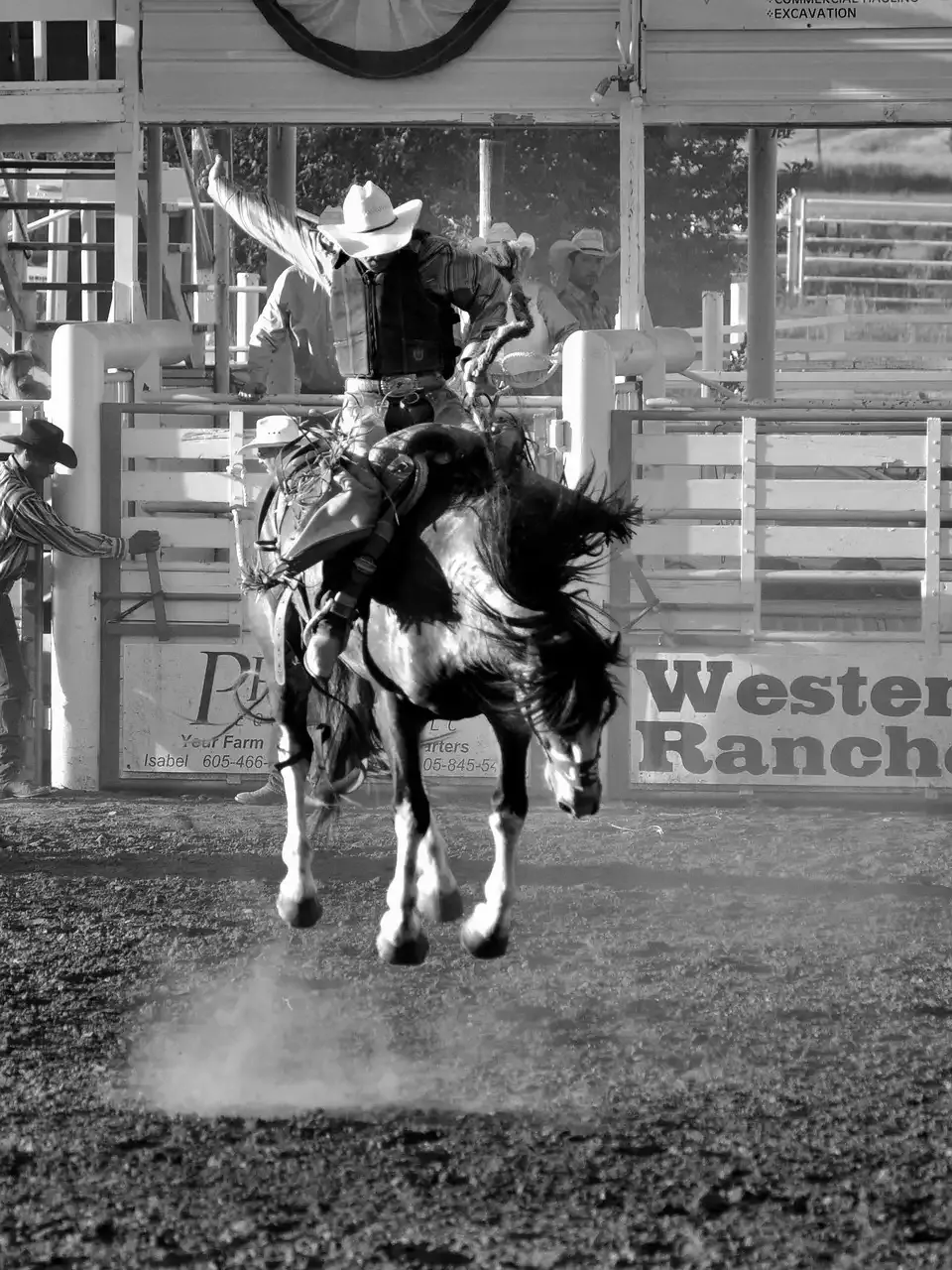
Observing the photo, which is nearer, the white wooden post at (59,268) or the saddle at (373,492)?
the saddle at (373,492)

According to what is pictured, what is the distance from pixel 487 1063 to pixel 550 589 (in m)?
1.50

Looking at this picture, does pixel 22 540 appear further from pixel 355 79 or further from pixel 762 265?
pixel 762 265

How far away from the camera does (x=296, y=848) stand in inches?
262

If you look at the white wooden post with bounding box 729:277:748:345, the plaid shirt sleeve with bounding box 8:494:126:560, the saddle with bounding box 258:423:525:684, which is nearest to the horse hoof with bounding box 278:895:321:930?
the saddle with bounding box 258:423:525:684

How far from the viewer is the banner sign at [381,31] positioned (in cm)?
1215

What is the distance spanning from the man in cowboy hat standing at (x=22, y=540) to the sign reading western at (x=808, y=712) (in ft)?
10.6

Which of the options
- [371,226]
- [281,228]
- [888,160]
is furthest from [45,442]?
[888,160]

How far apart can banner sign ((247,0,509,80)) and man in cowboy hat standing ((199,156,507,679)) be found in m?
5.81

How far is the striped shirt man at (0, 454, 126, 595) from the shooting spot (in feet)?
34.8

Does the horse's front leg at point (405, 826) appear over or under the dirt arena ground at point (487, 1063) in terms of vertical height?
over

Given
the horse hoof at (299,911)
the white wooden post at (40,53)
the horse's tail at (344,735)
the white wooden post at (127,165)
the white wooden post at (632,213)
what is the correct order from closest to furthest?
the horse hoof at (299,911), the horse's tail at (344,735), the white wooden post at (632,213), the white wooden post at (127,165), the white wooden post at (40,53)

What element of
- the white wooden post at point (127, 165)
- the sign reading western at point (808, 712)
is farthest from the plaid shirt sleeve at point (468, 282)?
the white wooden post at point (127, 165)

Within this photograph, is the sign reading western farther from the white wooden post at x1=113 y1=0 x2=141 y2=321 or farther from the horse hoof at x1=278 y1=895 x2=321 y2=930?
the horse hoof at x1=278 y1=895 x2=321 y2=930

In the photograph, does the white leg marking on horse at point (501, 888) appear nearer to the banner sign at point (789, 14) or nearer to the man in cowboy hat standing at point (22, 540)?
the man in cowboy hat standing at point (22, 540)
